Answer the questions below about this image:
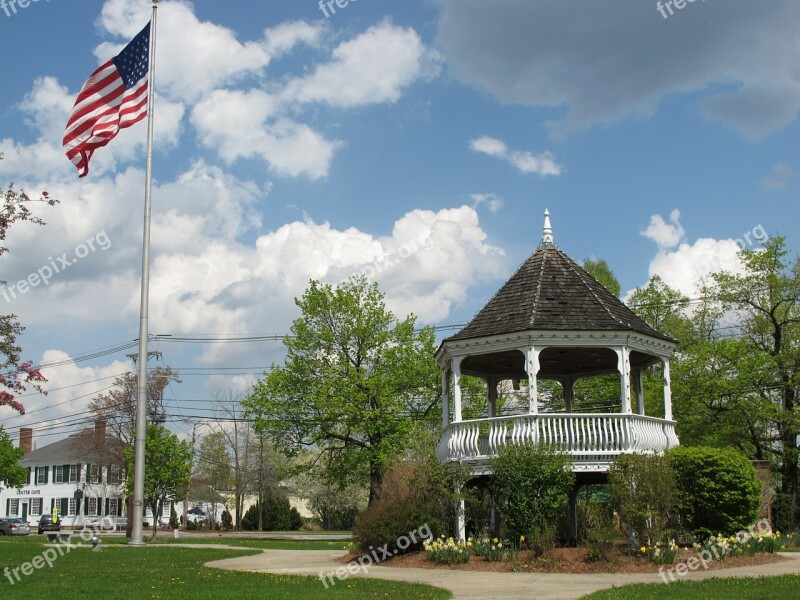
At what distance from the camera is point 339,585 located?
1447 centimetres

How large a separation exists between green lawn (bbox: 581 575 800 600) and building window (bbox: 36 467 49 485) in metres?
82.8

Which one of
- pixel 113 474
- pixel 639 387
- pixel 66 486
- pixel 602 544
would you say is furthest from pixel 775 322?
pixel 66 486

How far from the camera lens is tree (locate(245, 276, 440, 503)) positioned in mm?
35531

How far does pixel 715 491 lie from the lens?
59.8 feet

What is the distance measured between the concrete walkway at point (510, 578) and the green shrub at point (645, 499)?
1.51 m

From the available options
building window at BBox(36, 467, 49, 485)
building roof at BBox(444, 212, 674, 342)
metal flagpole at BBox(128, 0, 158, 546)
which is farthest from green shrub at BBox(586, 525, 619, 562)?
building window at BBox(36, 467, 49, 485)

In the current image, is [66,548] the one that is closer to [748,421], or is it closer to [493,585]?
[493,585]

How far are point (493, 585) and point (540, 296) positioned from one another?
866 cm

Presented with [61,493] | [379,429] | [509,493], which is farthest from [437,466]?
[61,493]

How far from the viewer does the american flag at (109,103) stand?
21734 mm

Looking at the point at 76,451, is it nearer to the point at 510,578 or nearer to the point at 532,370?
the point at 532,370

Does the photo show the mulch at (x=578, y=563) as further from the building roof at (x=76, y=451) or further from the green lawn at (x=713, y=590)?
the building roof at (x=76, y=451)

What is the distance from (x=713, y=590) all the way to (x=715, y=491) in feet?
19.2

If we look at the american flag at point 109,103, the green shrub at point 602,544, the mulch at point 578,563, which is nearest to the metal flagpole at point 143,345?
the american flag at point 109,103
